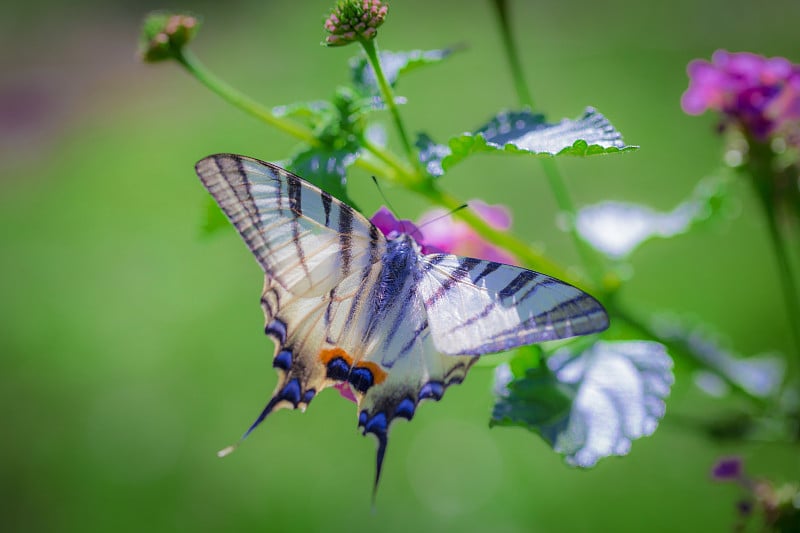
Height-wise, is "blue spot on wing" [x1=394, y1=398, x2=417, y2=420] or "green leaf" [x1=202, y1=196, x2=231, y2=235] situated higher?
"green leaf" [x1=202, y1=196, x2=231, y2=235]

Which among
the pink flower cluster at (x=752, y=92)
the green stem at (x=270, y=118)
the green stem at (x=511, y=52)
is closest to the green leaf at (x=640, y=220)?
the pink flower cluster at (x=752, y=92)

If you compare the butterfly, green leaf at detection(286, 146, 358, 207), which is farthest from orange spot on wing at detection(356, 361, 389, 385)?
green leaf at detection(286, 146, 358, 207)

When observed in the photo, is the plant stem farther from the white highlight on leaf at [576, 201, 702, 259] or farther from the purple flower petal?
the purple flower petal

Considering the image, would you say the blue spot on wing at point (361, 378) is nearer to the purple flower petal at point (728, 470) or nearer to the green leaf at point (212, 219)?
the green leaf at point (212, 219)

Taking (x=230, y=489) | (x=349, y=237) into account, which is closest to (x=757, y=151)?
(x=349, y=237)

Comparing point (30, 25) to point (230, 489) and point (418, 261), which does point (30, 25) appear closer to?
point (230, 489)
